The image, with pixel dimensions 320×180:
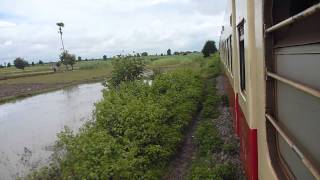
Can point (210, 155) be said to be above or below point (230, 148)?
below

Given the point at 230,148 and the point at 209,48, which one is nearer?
the point at 230,148

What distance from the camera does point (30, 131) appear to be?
67.9 ft

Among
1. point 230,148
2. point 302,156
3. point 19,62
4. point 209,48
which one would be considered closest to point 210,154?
point 230,148

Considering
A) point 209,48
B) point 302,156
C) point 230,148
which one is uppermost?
point 209,48

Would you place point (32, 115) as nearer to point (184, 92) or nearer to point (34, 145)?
point (34, 145)

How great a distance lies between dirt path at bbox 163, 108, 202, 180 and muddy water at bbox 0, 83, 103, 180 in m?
4.48

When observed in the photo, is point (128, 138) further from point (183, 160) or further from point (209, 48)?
point (209, 48)

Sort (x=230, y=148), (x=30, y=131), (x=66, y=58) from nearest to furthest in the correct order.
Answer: (x=230, y=148), (x=30, y=131), (x=66, y=58)

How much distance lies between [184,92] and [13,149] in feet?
24.0

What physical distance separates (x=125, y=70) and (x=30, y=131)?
18.7 ft

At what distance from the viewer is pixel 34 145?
16.8 meters

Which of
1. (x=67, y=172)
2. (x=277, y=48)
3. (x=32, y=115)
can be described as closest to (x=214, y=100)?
(x=67, y=172)

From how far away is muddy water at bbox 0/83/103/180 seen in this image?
13.6 meters

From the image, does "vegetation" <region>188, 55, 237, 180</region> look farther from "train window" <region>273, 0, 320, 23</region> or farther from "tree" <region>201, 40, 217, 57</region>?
"tree" <region>201, 40, 217, 57</region>
